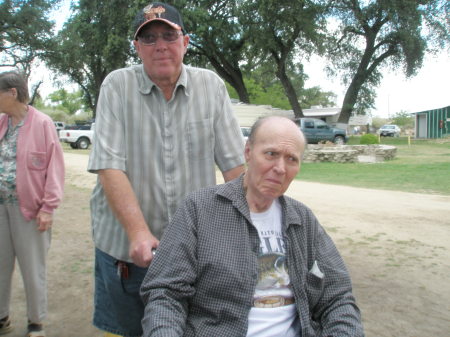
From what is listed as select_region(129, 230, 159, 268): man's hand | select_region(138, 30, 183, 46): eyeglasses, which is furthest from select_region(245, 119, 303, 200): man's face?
select_region(138, 30, 183, 46): eyeglasses

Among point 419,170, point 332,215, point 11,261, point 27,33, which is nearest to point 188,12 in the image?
point 27,33

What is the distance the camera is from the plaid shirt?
5.68 ft

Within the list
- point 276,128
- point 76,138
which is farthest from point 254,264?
point 76,138

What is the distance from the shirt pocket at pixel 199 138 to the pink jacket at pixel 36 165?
4.56 ft

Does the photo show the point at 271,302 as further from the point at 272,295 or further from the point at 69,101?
the point at 69,101

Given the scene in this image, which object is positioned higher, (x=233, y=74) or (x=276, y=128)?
(x=233, y=74)

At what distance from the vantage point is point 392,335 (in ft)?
10.9

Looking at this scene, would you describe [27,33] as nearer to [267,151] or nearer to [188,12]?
[188,12]

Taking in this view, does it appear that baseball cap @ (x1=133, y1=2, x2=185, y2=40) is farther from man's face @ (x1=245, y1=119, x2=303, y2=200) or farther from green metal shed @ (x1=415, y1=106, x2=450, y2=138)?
green metal shed @ (x1=415, y1=106, x2=450, y2=138)

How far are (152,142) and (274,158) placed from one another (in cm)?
58

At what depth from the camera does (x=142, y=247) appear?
189cm

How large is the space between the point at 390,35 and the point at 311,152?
16.6m

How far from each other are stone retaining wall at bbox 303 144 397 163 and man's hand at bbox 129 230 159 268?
17328mm

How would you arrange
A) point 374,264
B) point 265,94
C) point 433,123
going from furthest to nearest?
point 265,94 → point 433,123 → point 374,264
